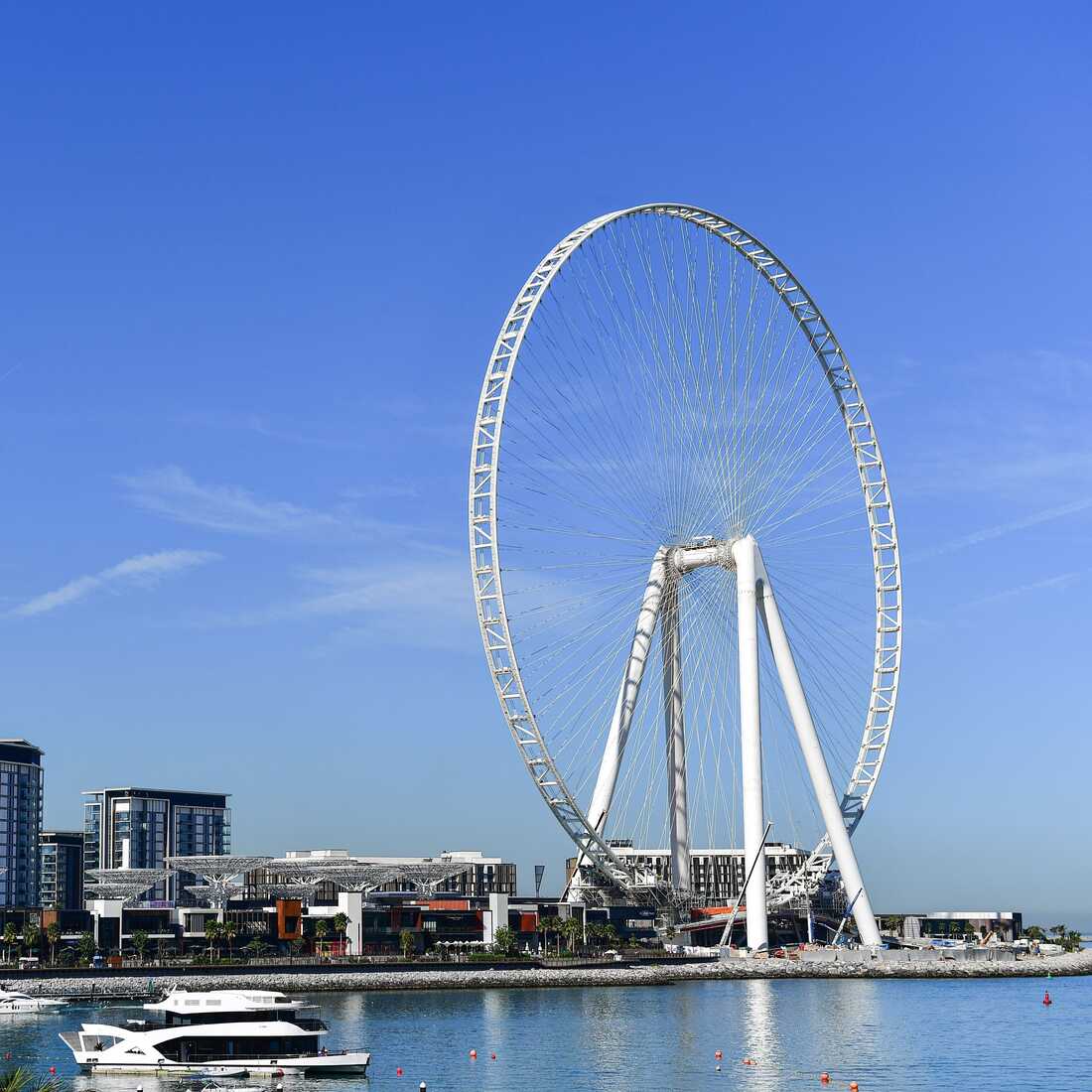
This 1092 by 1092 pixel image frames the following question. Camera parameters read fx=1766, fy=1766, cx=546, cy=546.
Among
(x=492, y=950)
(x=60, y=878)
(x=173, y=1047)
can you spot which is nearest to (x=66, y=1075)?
(x=173, y=1047)

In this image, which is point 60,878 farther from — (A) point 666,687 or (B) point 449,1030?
(B) point 449,1030

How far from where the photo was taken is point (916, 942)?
149250mm

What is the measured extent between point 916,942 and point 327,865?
50.1 meters

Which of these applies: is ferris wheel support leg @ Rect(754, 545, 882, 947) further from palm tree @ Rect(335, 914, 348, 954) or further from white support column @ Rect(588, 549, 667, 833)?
palm tree @ Rect(335, 914, 348, 954)

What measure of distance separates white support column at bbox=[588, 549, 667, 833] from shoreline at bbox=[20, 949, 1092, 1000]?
39.4 feet

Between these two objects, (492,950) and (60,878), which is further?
(60,878)

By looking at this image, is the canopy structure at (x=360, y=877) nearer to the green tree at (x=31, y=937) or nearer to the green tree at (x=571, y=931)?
the green tree at (x=571, y=931)

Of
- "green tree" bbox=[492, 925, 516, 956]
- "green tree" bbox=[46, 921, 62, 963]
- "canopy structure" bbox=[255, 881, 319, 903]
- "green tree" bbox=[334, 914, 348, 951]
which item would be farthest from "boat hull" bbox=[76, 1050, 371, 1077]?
"canopy structure" bbox=[255, 881, 319, 903]

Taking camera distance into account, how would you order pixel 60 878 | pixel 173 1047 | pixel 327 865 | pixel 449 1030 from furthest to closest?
pixel 60 878 < pixel 327 865 < pixel 449 1030 < pixel 173 1047

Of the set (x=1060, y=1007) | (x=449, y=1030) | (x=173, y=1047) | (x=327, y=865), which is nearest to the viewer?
(x=173, y=1047)

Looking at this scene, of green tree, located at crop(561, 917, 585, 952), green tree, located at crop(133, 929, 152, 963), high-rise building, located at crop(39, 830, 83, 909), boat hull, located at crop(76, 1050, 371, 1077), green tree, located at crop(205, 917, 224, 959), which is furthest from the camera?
high-rise building, located at crop(39, 830, 83, 909)

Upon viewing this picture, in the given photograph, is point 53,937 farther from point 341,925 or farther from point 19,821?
point 19,821

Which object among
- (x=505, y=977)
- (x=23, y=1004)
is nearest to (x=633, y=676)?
(x=505, y=977)

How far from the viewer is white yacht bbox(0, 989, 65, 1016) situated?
89.9 m
